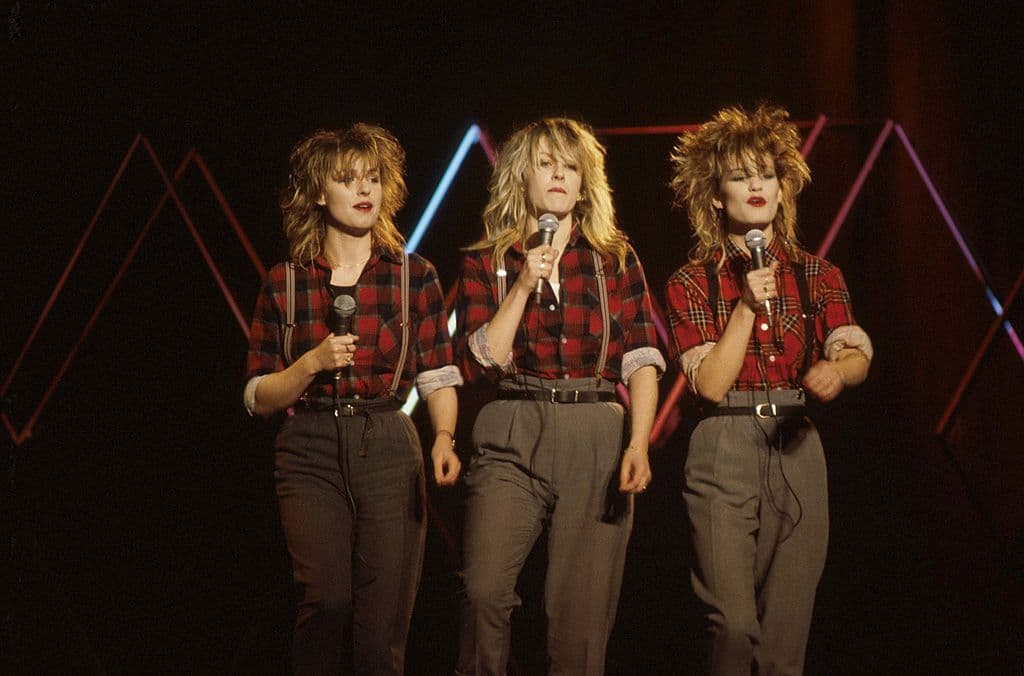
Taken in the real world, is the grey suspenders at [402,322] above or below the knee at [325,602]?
above

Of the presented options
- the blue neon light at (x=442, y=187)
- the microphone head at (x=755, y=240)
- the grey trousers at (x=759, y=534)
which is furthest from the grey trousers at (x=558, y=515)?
the blue neon light at (x=442, y=187)

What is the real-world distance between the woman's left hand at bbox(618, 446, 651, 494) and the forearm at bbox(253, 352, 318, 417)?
0.86m

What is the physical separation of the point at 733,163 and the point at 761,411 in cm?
72

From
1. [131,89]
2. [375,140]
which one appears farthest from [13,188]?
[375,140]

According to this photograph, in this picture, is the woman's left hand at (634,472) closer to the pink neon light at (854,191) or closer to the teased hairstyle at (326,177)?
the teased hairstyle at (326,177)

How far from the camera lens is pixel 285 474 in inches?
115

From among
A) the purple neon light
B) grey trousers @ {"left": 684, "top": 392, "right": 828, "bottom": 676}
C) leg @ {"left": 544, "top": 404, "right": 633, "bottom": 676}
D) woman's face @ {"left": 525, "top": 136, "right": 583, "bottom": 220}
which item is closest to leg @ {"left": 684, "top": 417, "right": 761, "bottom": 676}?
grey trousers @ {"left": 684, "top": 392, "right": 828, "bottom": 676}

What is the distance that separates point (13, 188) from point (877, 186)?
3509 mm

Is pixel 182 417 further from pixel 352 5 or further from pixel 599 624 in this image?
pixel 599 624

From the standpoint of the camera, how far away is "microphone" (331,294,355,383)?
8.89 feet

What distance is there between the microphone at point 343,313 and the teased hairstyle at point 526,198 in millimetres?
466

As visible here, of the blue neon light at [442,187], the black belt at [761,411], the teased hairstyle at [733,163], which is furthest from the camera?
the blue neon light at [442,187]

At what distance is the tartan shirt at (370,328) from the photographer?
2.96 meters

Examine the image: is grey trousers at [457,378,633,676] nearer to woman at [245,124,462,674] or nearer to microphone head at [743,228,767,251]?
woman at [245,124,462,674]
